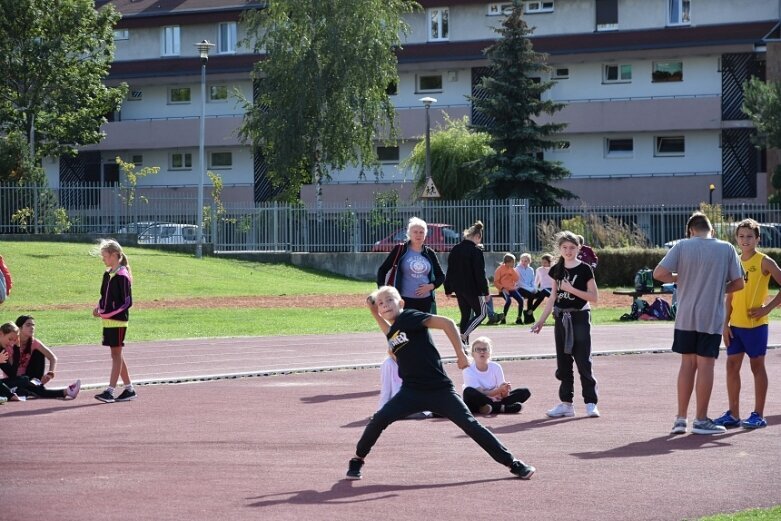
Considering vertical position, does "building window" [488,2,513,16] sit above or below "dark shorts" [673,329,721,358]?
above

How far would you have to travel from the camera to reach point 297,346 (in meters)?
20.2

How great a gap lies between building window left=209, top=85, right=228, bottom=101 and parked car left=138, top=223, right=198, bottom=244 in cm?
2213

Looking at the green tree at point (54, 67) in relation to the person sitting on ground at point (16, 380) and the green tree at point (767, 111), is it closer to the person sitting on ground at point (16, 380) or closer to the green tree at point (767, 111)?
the green tree at point (767, 111)

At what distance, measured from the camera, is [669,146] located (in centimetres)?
5856

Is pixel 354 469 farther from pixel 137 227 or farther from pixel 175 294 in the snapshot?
pixel 137 227

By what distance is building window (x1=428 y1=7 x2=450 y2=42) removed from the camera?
202 ft

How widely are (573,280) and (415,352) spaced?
369 centimetres

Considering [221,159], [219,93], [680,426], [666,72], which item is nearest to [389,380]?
[680,426]

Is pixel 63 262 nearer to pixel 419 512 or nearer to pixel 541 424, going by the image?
pixel 541 424

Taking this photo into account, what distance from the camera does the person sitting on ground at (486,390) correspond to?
12.3 m

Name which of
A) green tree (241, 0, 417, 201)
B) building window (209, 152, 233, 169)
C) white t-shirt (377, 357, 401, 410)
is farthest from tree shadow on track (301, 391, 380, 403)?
building window (209, 152, 233, 169)

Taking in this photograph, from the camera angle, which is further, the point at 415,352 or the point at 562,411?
the point at 562,411

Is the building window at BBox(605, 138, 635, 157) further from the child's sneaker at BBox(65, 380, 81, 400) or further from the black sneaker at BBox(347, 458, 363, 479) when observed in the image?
the black sneaker at BBox(347, 458, 363, 479)

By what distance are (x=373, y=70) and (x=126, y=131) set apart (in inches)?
709
